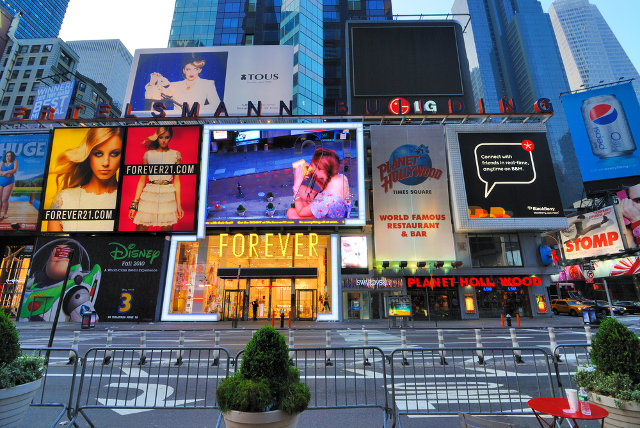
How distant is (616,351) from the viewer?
4504mm

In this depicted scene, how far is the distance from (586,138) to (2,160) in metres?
61.6

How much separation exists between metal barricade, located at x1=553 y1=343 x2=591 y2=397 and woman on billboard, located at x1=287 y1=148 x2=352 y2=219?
19394mm

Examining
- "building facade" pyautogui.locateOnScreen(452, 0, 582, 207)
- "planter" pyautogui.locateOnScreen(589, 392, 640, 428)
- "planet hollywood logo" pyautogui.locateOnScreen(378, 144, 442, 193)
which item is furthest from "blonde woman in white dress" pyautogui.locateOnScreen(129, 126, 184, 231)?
"building facade" pyautogui.locateOnScreen(452, 0, 582, 207)

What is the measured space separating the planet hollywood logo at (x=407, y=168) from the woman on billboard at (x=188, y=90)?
62.2 ft

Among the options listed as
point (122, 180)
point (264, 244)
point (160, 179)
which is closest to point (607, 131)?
point (264, 244)

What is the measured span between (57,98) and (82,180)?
1359cm

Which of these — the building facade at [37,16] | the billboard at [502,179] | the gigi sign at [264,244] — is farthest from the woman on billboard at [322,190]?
the building facade at [37,16]

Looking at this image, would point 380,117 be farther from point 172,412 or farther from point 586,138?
point 172,412

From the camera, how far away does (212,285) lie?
30281 mm

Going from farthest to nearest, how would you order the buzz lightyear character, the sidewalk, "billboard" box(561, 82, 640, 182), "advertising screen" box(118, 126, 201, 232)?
"billboard" box(561, 82, 640, 182) < "advertising screen" box(118, 126, 201, 232) < the buzz lightyear character < the sidewalk

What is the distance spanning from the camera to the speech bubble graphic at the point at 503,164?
31.7m

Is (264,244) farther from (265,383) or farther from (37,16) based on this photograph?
(37,16)

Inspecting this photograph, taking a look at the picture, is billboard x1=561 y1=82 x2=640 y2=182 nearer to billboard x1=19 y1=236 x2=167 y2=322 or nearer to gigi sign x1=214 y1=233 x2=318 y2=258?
gigi sign x1=214 y1=233 x2=318 y2=258

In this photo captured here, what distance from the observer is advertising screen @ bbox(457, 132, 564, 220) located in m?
31.2
